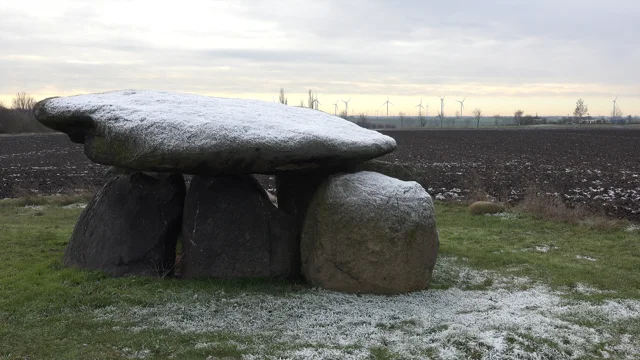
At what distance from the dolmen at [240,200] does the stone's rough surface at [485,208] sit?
6.75 metres

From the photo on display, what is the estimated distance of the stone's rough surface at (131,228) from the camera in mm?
8445

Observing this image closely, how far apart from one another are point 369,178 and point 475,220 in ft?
23.0

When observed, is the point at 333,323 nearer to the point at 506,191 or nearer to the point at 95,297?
the point at 95,297

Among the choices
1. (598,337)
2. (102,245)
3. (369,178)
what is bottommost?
(598,337)

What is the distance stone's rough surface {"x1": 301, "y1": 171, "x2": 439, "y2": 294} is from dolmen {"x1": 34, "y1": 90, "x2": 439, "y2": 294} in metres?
0.01

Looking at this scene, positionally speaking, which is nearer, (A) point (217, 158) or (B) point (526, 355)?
(B) point (526, 355)

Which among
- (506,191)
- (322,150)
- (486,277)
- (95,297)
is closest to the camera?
(95,297)

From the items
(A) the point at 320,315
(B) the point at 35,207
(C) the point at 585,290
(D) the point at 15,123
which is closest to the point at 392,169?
(C) the point at 585,290

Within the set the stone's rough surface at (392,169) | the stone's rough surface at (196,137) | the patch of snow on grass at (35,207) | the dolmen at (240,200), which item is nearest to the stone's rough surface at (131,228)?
the dolmen at (240,200)

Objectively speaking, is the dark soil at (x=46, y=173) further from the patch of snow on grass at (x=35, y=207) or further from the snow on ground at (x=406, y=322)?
the snow on ground at (x=406, y=322)

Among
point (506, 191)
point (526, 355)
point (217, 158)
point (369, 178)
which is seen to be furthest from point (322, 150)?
point (506, 191)

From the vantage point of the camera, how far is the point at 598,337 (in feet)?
21.7

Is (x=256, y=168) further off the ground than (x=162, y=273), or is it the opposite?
(x=256, y=168)

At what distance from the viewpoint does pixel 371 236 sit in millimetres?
7723
